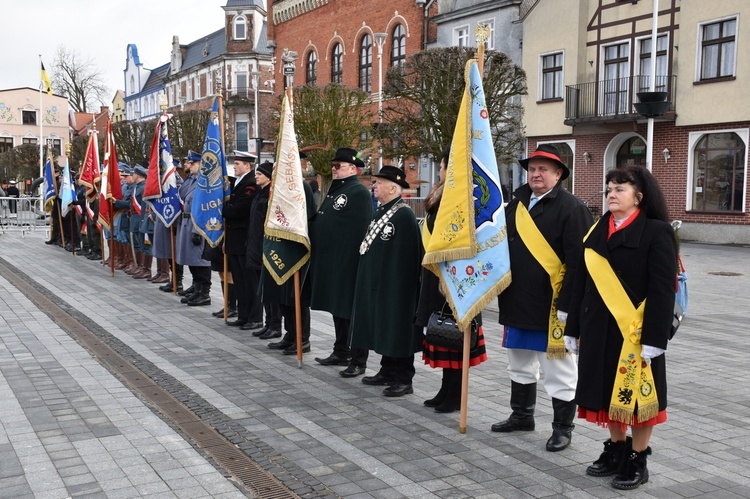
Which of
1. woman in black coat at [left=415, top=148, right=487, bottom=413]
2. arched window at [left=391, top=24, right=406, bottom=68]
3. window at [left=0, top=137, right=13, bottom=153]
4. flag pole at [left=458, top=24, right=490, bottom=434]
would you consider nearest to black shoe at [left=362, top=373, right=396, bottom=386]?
woman in black coat at [left=415, top=148, right=487, bottom=413]

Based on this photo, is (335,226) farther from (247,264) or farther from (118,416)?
(118,416)

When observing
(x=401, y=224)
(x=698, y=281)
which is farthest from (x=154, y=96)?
(x=401, y=224)

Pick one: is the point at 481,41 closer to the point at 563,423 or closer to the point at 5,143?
the point at 563,423

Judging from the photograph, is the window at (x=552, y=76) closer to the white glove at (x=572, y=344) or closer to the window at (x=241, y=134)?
the white glove at (x=572, y=344)

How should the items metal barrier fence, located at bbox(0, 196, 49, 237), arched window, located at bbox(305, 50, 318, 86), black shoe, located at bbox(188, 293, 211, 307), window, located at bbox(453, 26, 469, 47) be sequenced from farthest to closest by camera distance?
arched window, located at bbox(305, 50, 318, 86), window, located at bbox(453, 26, 469, 47), metal barrier fence, located at bbox(0, 196, 49, 237), black shoe, located at bbox(188, 293, 211, 307)

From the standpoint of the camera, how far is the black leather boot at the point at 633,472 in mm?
4590

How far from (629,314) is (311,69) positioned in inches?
1724

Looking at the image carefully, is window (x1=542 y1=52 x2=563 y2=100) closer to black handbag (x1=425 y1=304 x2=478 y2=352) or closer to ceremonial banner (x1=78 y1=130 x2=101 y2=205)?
ceremonial banner (x1=78 y1=130 x2=101 y2=205)

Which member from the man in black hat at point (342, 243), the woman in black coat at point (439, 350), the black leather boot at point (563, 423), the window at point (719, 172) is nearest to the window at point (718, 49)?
the window at point (719, 172)

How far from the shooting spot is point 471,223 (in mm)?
5539

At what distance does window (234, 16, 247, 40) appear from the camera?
62625 millimetres

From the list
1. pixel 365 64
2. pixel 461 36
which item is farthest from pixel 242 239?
pixel 365 64

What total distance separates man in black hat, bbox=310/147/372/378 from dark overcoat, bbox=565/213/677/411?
119 inches

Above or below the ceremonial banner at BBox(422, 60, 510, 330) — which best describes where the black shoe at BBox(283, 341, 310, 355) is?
below
